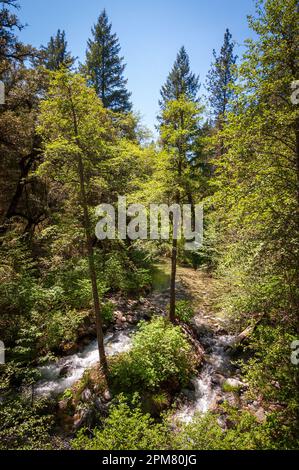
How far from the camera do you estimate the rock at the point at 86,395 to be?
316 inches

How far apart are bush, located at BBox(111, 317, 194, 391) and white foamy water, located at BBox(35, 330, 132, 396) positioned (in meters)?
1.07

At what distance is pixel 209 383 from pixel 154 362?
2.11 m

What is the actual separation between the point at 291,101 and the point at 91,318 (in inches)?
417

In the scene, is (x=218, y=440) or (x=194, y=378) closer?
(x=218, y=440)

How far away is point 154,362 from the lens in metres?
8.80

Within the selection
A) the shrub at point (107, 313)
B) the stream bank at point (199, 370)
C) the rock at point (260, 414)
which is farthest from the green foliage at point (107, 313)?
the rock at point (260, 414)

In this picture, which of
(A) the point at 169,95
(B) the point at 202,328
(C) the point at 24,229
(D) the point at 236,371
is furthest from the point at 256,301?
(A) the point at 169,95

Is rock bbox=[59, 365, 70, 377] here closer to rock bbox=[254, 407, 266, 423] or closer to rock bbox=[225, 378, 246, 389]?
rock bbox=[225, 378, 246, 389]

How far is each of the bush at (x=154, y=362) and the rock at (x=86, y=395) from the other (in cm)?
80

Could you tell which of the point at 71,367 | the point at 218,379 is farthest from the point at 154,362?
the point at 71,367

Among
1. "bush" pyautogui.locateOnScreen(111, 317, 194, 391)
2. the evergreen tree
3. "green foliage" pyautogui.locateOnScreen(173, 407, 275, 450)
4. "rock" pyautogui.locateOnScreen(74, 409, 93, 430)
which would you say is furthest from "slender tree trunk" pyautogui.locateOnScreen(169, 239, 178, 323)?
the evergreen tree

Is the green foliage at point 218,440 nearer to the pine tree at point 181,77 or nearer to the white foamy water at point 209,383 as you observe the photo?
the white foamy water at point 209,383

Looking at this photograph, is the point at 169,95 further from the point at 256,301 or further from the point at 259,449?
the point at 259,449

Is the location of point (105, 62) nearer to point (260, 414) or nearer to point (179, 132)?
point (179, 132)
